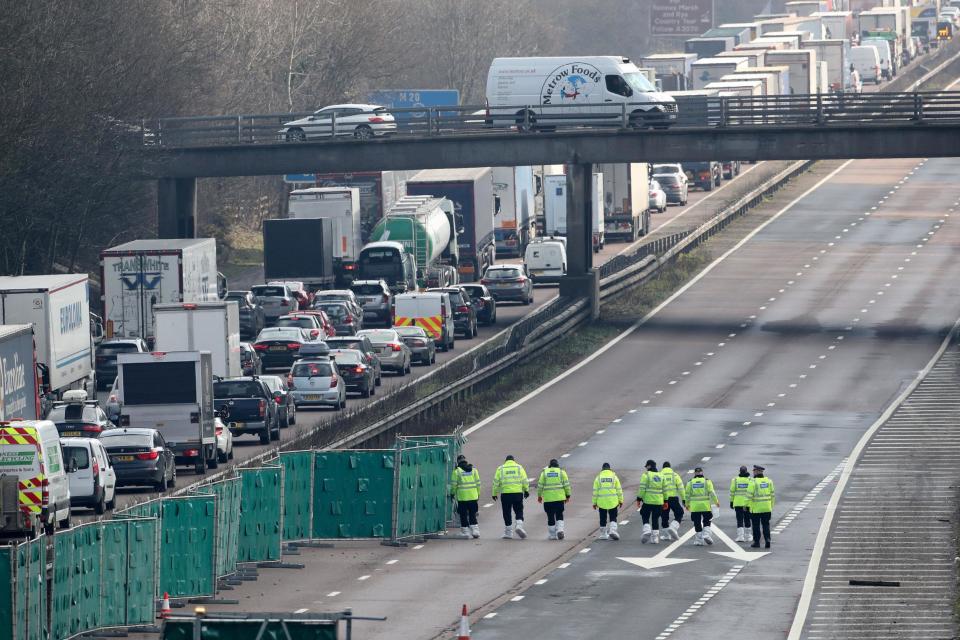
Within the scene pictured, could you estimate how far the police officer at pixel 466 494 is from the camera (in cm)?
3672

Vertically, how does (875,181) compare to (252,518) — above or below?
above

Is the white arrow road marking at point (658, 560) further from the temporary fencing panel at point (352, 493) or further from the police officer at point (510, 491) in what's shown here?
the temporary fencing panel at point (352, 493)

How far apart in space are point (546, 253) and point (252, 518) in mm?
47845

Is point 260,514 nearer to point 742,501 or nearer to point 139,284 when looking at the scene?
point 742,501

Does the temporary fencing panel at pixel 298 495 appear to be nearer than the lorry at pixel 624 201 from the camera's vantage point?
Yes

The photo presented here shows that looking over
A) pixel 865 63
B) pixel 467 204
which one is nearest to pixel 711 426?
pixel 467 204

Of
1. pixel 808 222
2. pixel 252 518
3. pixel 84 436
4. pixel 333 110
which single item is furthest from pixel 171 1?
pixel 252 518

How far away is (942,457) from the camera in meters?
46.7

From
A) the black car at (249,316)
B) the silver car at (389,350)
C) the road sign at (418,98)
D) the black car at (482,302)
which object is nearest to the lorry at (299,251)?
the black car at (249,316)

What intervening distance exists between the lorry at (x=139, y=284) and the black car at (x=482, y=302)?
13661 mm

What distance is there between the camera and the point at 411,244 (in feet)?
250

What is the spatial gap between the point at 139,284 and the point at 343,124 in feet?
57.0

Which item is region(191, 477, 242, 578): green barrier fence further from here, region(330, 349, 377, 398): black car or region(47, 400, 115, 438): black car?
region(330, 349, 377, 398): black car

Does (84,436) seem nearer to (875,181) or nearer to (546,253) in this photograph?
(546,253)
